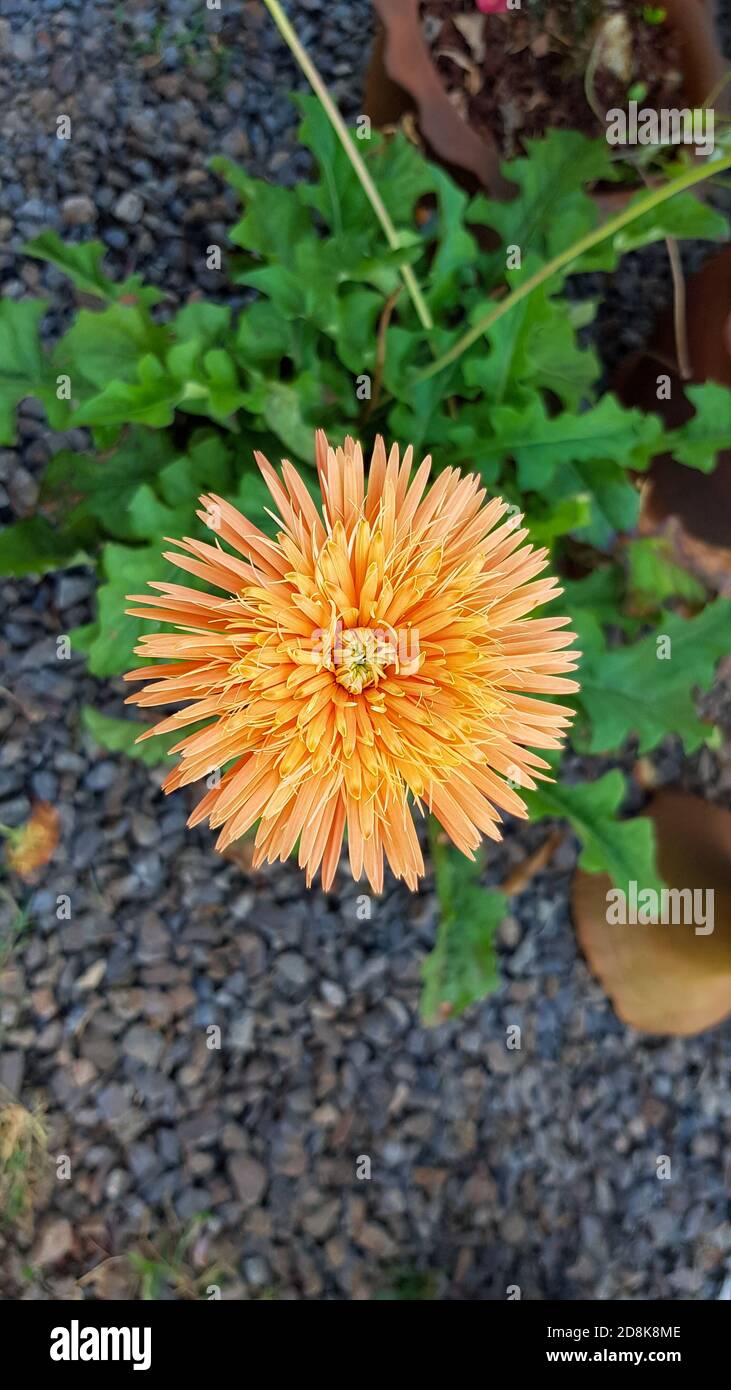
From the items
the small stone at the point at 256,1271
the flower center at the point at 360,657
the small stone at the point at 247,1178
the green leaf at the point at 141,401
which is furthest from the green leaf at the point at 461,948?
the green leaf at the point at 141,401

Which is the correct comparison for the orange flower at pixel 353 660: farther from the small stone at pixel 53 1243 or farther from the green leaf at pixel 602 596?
the small stone at pixel 53 1243

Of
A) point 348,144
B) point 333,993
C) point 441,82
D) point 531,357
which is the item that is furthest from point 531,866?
point 441,82

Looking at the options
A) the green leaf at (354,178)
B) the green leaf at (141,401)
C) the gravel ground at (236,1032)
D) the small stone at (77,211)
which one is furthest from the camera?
the small stone at (77,211)

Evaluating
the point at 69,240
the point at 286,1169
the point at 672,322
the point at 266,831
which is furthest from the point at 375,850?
the point at 69,240

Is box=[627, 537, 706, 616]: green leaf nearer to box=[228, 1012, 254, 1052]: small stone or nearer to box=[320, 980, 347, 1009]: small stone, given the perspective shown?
box=[320, 980, 347, 1009]: small stone

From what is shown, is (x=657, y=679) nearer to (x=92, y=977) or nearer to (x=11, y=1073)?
(x=92, y=977)

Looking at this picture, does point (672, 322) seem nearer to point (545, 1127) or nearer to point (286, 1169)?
point (545, 1127)
